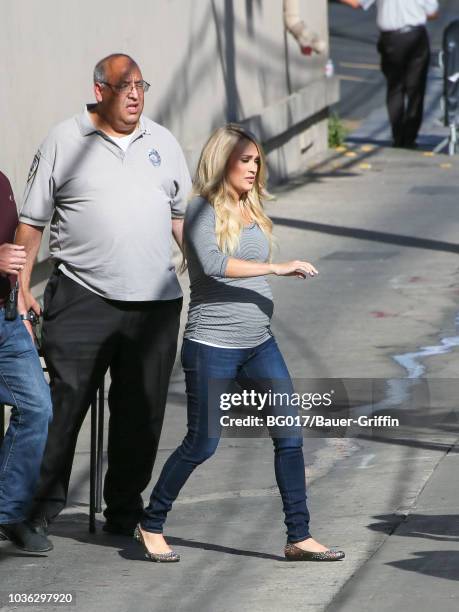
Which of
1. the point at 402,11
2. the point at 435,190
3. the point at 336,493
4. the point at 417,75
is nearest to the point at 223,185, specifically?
the point at 336,493

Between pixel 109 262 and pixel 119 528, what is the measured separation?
1.15 meters

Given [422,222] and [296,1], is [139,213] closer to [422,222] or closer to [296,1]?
[422,222]

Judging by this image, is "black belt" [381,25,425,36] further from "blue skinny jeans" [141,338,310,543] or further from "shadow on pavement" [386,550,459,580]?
"shadow on pavement" [386,550,459,580]

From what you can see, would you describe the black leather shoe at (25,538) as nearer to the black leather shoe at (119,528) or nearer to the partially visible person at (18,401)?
the partially visible person at (18,401)

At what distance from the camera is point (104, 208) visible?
21.1ft

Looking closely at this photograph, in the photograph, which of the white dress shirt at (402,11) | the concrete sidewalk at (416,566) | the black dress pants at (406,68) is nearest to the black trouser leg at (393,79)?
the black dress pants at (406,68)

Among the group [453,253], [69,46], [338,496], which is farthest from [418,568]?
[453,253]

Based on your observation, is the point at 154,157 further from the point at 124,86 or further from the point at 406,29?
the point at 406,29

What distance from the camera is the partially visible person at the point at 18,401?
6.26 m

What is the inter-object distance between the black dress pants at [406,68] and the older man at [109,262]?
12.4 m

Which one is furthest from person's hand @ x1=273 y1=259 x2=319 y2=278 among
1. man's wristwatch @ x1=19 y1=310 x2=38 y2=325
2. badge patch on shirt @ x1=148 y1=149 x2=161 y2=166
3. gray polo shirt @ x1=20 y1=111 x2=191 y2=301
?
man's wristwatch @ x1=19 y1=310 x2=38 y2=325

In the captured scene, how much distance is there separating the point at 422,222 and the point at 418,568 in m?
8.93

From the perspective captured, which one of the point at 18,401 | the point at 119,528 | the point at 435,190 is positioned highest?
the point at 18,401

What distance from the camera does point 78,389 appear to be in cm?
654
